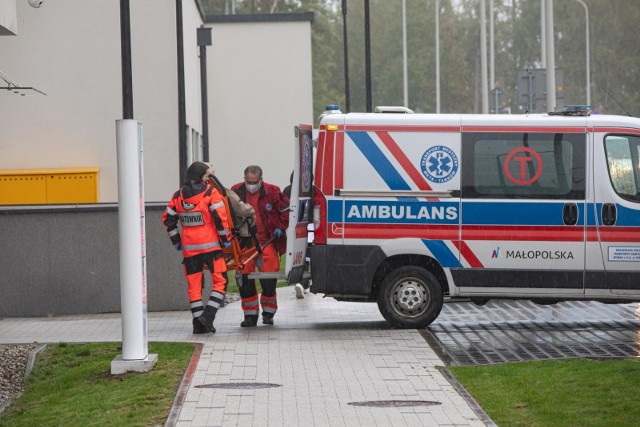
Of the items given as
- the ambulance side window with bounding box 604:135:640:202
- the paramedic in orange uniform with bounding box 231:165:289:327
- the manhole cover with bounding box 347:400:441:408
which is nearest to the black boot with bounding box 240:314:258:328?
the paramedic in orange uniform with bounding box 231:165:289:327

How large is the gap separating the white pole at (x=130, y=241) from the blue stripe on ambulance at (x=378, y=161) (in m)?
3.40

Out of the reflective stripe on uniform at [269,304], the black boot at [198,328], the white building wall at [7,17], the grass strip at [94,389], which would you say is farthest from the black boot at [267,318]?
the white building wall at [7,17]

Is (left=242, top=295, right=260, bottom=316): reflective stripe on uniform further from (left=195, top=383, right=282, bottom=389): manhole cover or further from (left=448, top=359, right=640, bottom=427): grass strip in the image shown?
(left=195, top=383, right=282, bottom=389): manhole cover

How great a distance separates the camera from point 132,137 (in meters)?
11.2

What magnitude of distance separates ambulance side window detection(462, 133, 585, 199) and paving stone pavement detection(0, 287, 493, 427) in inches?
67.5

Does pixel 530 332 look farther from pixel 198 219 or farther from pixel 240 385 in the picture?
pixel 240 385

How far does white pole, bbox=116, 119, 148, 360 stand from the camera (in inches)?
438

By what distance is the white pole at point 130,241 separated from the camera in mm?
11117

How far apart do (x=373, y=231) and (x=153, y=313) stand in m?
3.60

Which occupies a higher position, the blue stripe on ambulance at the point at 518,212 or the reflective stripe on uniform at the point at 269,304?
the blue stripe on ambulance at the point at 518,212

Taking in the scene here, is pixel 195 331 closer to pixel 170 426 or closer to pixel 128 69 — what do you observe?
pixel 128 69

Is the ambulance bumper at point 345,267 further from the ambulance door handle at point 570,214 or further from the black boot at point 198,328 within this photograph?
the ambulance door handle at point 570,214

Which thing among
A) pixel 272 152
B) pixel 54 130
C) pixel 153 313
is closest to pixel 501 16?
pixel 272 152

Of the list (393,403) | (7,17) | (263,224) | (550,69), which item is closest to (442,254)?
(263,224)
